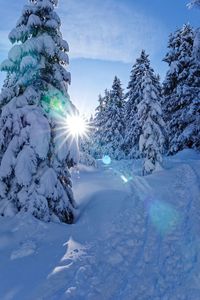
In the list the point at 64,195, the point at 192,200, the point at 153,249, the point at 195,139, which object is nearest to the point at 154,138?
the point at 195,139

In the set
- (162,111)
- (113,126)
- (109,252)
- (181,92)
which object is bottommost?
(109,252)

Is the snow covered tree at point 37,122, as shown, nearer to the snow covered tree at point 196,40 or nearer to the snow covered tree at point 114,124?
the snow covered tree at point 196,40

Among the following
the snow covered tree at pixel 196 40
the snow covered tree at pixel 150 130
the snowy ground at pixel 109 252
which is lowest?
the snowy ground at pixel 109 252

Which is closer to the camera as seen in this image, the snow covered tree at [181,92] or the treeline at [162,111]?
the treeline at [162,111]

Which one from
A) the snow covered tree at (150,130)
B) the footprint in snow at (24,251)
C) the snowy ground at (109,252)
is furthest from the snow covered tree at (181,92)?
the footprint in snow at (24,251)

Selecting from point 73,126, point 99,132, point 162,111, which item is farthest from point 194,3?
point 99,132

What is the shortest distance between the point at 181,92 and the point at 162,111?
2.81m

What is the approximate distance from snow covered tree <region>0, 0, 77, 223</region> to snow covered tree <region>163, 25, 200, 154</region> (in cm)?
1724

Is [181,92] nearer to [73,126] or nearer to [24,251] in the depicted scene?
[73,126]

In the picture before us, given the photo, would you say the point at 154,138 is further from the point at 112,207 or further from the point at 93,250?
the point at 93,250

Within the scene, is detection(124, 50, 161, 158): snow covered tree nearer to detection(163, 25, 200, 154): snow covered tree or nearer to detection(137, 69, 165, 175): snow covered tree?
detection(163, 25, 200, 154): snow covered tree

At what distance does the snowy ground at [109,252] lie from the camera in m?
7.89

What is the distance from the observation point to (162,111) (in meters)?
29.9

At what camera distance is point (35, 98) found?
1356 cm
